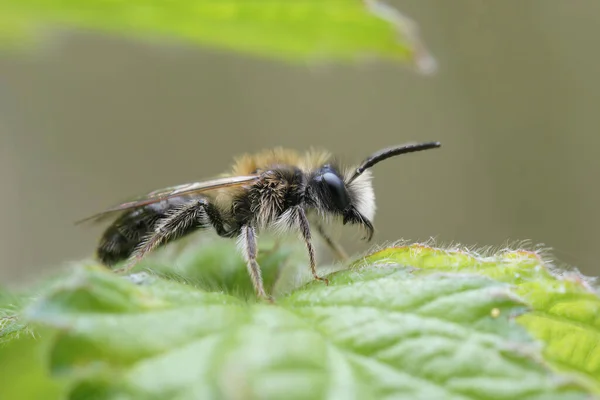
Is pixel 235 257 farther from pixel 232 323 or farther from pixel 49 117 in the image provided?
pixel 49 117

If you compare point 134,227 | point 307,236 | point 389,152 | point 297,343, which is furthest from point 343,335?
point 134,227

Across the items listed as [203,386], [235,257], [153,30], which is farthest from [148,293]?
[153,30]

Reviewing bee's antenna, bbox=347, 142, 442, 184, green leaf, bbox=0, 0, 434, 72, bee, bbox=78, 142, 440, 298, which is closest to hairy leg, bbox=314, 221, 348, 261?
bee, bbox=78, 142, 440, 298

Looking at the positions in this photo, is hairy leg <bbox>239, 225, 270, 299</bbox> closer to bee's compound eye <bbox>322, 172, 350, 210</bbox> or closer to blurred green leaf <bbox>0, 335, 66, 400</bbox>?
bee's compound eye <bbox>322, 172, 350, 210</bbox>

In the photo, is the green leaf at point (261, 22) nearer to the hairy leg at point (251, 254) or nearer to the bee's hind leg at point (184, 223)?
the bee's hind leg at point (184, 223)

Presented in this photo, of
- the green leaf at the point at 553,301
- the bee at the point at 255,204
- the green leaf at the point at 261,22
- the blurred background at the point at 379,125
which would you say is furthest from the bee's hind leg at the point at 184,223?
the blurred background at the point at 379,125
